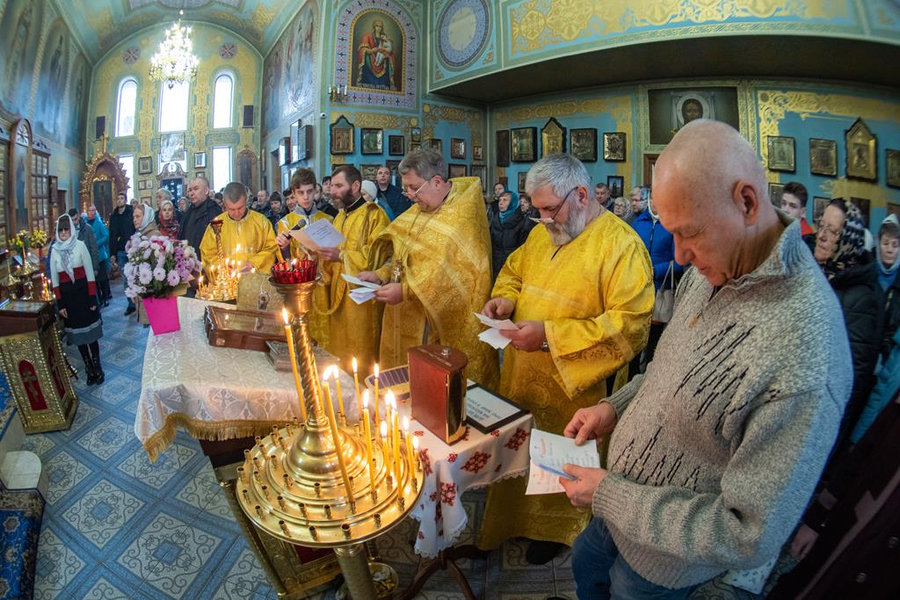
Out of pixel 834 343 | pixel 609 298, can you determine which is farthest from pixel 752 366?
pixel 609 298

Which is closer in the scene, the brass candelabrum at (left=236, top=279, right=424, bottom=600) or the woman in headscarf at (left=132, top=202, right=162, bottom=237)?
the brass candelabrum at (left=236, top=279, right=424, bottom=600)

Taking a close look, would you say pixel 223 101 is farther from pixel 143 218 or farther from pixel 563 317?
pixel 563 317

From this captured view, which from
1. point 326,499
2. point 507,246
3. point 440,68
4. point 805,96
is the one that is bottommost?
point 326,499

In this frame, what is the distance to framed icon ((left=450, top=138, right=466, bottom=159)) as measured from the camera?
1094 centimetres

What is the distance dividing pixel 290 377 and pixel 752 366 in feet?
5.56

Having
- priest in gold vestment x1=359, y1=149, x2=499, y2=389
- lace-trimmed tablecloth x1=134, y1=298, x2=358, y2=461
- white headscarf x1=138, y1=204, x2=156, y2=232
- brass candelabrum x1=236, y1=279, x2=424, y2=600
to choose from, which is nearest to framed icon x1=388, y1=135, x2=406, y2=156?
white headscarf x1=138, y1=204, x2=156, y2=232

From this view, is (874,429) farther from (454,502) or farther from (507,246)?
(507,246)

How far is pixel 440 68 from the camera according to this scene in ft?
33.1

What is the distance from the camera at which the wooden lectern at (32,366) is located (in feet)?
11.8

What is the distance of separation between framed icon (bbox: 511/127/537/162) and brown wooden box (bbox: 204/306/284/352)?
29.3 ft

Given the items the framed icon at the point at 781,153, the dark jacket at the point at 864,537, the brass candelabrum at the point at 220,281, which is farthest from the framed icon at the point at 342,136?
the dark jacket at the point at 864,537

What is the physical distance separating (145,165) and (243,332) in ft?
52.9

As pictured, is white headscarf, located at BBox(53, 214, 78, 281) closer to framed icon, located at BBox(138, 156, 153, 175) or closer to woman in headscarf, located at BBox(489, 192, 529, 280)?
woman in headscarf, located at BBox(489, 192, 529, 280)

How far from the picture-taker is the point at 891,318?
7.98 ft
